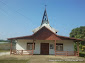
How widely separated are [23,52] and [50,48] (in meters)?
4.93

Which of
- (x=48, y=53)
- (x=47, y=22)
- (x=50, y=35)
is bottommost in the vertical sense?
(x=48, y=53)

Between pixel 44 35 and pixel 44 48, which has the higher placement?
pixel 44 35

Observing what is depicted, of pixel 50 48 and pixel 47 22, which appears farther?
pixel 47 22

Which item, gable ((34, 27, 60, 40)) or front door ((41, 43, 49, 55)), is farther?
front door ((41, 43, 49, 55))

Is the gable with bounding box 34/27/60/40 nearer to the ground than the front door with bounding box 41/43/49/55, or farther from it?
farther from it

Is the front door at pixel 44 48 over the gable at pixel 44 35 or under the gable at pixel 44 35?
under

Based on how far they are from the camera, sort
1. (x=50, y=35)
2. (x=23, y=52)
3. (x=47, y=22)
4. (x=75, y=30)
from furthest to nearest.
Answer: (x=75, y=30), (x=47, y=22), (x=23, y=52), (x=50, y=35)

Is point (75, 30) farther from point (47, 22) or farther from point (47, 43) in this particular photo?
point (47, 43)

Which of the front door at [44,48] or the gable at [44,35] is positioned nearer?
the gable at [44,35]

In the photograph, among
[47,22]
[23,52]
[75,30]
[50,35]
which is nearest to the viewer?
[50,35]

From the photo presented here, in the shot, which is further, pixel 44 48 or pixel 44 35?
pixel 44 48

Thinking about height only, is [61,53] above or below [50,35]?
below

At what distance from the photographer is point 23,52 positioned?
54.4ft

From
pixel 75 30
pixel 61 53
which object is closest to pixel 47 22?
pixel 61 53
